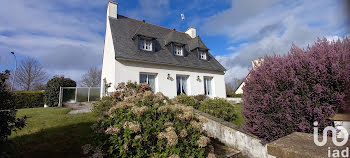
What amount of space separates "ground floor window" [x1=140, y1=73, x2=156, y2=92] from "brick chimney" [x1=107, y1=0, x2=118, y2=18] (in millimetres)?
6580

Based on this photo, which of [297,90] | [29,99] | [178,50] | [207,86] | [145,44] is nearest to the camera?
[297,90]

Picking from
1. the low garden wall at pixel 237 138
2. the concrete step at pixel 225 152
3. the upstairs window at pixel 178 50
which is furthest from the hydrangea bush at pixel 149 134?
the upstairs window at pixel 178 50

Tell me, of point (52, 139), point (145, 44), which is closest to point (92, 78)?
point (145, 44)

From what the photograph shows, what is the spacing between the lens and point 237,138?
3.86 m

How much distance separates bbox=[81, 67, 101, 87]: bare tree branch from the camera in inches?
1318

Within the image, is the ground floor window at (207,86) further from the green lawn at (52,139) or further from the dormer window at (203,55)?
the green lawn at (52,139)

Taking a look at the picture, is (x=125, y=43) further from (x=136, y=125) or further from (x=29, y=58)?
(x=29, y=58)

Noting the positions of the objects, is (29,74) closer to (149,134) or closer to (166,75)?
(166,75)

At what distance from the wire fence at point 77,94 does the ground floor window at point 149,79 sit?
165 inches

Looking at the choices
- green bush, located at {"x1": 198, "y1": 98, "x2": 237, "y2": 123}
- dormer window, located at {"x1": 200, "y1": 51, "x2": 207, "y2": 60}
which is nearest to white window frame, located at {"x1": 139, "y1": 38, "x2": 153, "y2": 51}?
dormer window, located at {"x1": 200, "y1": 51, "x2": 207, "y2": 60}

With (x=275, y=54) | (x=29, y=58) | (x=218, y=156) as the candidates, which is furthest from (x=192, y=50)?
(x=29, y=58)

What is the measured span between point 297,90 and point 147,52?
9.99 metres

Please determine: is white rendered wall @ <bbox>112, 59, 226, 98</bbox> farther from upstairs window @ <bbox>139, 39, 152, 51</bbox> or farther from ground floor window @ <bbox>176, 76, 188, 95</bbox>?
upstairs window @ <bbox>139, 39, 152, 51</bbox>

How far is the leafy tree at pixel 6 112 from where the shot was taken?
2.28m
